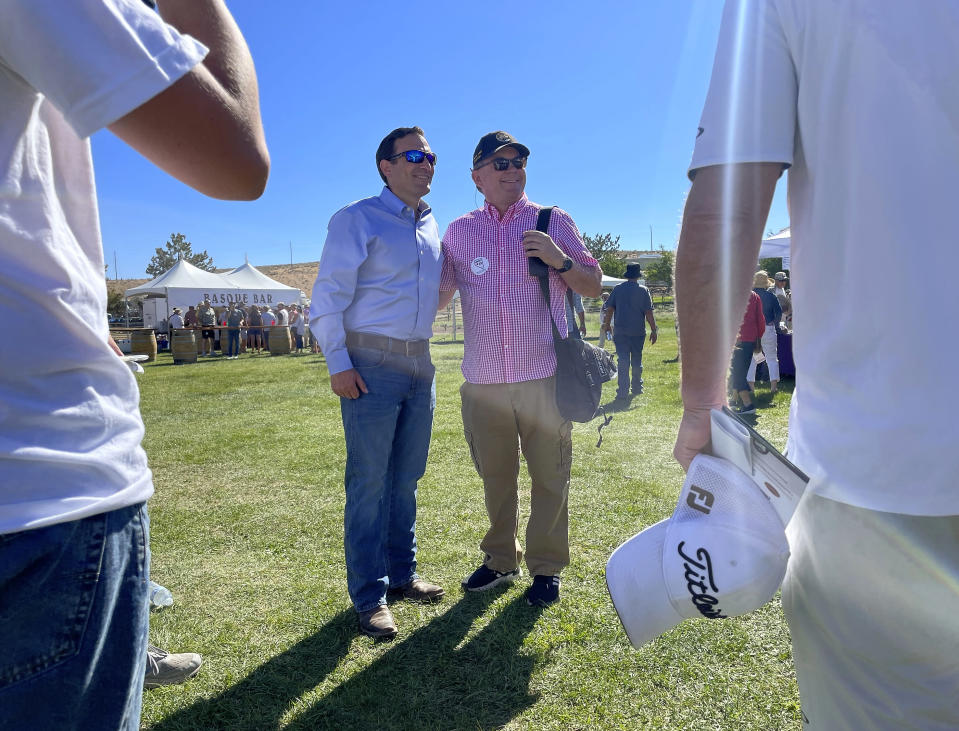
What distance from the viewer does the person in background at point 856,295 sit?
3.14ft

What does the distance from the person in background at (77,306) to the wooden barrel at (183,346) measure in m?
19.2

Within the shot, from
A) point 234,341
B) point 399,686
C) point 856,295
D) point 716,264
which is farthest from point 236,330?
point 856,295

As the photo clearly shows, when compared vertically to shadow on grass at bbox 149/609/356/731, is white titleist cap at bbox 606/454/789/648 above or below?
above

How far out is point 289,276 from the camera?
7769 cm

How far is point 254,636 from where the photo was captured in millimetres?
2756

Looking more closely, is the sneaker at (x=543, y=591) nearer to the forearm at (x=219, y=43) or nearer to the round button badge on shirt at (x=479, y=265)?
the round button badge on shirt at (x=479, y=265)

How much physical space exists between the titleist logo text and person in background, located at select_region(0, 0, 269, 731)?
909 millimetres

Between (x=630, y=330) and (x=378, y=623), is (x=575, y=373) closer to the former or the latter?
(x=378, y=623)

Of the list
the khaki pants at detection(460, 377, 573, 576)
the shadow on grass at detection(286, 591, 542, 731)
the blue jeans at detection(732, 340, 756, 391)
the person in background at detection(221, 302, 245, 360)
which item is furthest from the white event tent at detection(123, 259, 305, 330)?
the shadow on grass at detection(286, 591, 542, 731)

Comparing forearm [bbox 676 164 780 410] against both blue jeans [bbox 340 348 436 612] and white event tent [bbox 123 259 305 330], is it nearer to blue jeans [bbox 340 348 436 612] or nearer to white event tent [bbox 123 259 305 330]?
Answer: blue jeans [bbox 340 348 436 612]

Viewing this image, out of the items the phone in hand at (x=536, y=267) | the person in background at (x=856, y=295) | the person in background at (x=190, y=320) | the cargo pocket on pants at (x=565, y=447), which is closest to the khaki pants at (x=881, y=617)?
the person in background at (x=856, y=295)

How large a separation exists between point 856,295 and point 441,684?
2.07 meters

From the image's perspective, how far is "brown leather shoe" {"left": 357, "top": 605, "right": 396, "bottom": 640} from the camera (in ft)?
8.78

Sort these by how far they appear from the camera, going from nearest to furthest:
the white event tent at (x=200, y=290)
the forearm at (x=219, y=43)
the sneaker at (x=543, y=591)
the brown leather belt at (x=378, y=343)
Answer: the forearm at (x=219, y=43)
the brown leather belt at (x=378, y=343)
the sneaker at (x=543, y=591)
the white event tent at (x=200, y=290)
